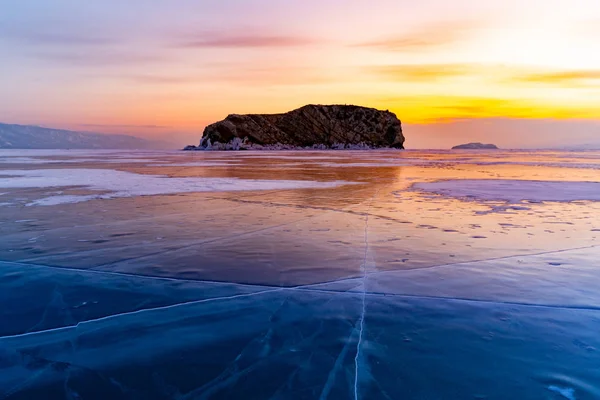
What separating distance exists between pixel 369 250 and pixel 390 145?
457 feet

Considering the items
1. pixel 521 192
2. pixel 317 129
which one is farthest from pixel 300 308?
pixel 317 129

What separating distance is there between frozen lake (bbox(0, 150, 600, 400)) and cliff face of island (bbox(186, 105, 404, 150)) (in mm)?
112867

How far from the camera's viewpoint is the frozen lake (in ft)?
8.79

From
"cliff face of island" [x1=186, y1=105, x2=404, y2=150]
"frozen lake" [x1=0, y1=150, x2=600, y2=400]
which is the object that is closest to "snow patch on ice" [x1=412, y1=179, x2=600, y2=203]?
"frozen lake" [x1=0, y1=150, x2=600, y2=400]

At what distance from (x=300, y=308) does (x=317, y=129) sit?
136823 millimetres

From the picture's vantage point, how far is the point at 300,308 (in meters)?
3.78

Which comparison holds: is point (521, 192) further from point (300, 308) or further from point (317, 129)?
point (317, 129)

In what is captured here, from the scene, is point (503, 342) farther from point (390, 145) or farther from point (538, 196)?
point (390, 145)

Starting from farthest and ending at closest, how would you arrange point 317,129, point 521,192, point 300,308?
1. point 317,129
2. point 521,192
3. point 300,308

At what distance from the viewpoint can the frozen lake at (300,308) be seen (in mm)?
2678

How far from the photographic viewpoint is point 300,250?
5.70 m

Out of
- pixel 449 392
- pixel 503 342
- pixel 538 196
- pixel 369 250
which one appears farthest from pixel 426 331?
pixel 538 196

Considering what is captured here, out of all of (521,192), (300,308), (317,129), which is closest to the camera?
(300,308)

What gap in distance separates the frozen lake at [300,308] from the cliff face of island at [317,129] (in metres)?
113
